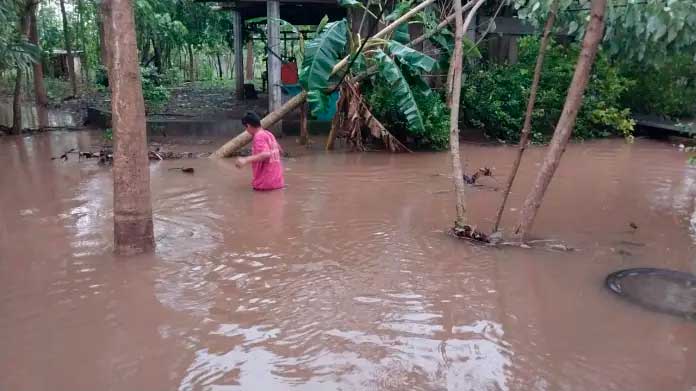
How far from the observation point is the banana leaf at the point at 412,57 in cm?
993

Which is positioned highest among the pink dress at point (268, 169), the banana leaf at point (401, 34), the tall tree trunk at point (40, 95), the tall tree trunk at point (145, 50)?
the tall tree trunk at point (145, 50)

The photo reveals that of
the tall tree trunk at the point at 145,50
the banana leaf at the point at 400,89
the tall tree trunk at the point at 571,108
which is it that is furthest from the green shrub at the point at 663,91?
the tall tree trunk at the point at 145,50

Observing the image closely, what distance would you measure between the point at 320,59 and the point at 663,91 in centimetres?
915

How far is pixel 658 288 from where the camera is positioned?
15.8 feet

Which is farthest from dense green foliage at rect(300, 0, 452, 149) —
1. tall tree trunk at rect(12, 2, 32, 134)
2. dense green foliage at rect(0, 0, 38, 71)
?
tall tree trunk at rect(12, 2, 32, 134)

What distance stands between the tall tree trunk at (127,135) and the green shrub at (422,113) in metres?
6.45

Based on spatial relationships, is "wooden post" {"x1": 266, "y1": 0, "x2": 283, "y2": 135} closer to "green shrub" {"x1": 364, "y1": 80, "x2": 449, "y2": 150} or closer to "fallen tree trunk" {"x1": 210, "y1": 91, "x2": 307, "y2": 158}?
"fallen tree trunk" {"x1": 210, "y1": 91, "x2": 307, "y2": 158}

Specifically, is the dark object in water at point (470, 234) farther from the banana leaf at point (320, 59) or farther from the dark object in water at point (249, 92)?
the dark object in water at point (249, 92)

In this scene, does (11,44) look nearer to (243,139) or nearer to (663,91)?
(243,139)

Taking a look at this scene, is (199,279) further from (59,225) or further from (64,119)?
(64,119)

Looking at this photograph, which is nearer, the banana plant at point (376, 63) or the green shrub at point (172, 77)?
the banana plant at point (376, 63)

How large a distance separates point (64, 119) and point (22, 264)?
40.5ft

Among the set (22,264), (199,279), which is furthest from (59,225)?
(199,279)

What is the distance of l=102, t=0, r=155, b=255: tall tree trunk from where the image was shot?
4.95 metres
